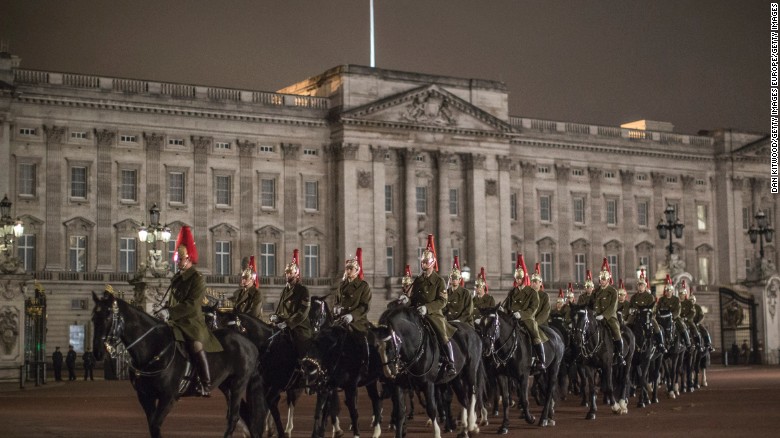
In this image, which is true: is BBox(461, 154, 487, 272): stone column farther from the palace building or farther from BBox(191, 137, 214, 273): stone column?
BBox(191, 137, 214, 273): stone column

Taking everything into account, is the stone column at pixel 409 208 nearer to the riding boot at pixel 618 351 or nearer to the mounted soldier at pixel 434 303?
the riding boot at pixel 618 351

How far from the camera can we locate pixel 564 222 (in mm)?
88250

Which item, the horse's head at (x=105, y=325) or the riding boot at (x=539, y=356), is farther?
the riding boot at (x=539, y=356)

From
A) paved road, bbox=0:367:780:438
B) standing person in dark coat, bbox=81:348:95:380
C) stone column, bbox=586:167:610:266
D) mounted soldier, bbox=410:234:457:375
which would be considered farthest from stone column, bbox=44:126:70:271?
mounted soldier, bbox=410:234:457:375

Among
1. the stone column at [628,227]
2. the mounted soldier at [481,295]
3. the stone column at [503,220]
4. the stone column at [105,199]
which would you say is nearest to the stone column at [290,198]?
the stone column at [105,199]

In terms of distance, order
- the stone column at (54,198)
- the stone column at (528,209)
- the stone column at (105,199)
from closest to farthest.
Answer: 1. the stone column at (54,198)
2. the stone column at (105,199)
3. the stone column at (528,209)

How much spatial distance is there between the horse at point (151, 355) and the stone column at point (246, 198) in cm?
5673

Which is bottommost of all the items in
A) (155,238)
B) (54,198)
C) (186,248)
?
(186,248)

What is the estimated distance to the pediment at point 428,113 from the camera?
7825cm

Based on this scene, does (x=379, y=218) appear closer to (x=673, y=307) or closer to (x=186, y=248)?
(x=673, y=307)

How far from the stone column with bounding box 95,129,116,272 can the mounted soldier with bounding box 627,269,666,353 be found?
143ft

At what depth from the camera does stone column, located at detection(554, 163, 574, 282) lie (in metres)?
87.8

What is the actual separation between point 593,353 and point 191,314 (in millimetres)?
11445

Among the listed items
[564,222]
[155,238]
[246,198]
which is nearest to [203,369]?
[155,238]
